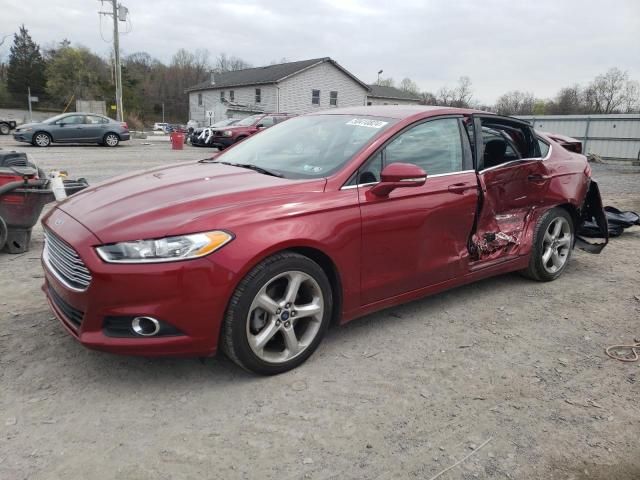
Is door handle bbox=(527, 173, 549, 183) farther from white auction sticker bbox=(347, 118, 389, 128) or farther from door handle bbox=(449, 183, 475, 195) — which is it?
white auction sticker bbox=(347, 118, 389, 128)

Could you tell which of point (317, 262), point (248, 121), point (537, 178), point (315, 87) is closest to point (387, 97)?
point (315, 87)

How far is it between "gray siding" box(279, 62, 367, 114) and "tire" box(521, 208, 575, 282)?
121 ft

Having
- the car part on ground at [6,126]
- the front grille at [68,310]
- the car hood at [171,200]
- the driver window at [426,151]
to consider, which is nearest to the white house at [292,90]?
the car part on ground at [6,126]

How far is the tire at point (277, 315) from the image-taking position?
2.85 metres

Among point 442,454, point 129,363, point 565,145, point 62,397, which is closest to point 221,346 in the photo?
point 129,363

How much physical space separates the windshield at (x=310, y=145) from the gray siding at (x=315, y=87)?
37572mm

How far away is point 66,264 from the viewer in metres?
2.92

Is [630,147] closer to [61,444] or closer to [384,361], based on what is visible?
[384,361]

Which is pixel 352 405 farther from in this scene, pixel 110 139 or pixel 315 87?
pixel 315 87

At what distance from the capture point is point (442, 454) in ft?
8.14

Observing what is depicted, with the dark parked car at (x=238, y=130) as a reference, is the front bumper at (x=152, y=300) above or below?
below

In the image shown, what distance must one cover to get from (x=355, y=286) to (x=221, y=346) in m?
0.95

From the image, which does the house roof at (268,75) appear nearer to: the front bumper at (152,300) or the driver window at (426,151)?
the driver window at (426,151)

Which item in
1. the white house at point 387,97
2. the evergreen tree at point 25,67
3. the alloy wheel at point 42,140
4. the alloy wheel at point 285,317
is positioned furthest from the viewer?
the evergreen tree at point 25,67
